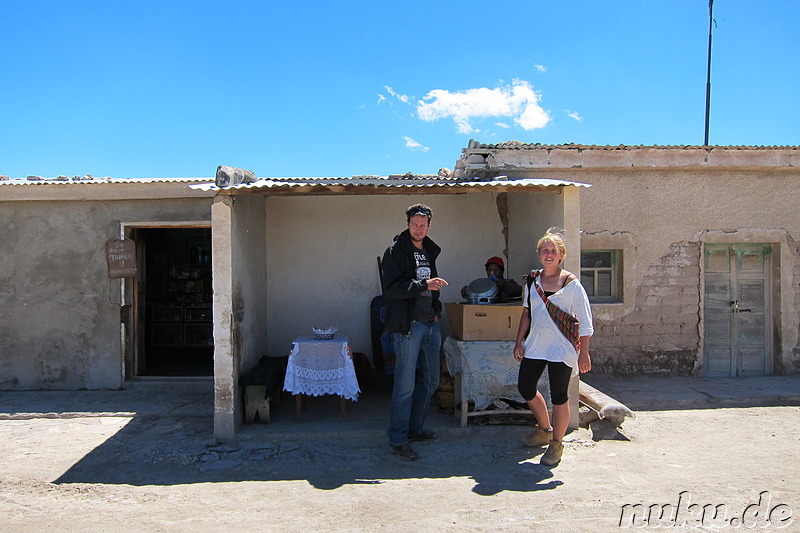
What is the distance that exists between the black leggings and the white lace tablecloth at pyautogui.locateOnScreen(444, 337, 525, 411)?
0.65 metres

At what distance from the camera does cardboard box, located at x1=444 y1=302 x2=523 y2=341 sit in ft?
17.5

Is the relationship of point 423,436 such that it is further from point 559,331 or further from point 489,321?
point 559,331

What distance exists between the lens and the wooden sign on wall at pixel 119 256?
7062mm

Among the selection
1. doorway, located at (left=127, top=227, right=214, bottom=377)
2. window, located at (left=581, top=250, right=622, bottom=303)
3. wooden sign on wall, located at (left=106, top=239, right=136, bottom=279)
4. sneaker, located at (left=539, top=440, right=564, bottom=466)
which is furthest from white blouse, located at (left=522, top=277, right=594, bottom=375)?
doorway, located at (left=127, top=227, right=214, bottom=377)

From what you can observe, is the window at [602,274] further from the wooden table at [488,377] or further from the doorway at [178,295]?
the doorway at [178,295]

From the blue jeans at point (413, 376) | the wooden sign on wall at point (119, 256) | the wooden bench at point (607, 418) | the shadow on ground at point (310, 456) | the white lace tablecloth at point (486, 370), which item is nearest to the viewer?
the shadow on ground at point (310, 456)

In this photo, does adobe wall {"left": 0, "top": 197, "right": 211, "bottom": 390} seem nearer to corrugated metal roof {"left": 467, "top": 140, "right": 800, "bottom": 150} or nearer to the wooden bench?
corrugated metal roof {"left": 467, "top": 140, "right": 800, "bottom": 150}

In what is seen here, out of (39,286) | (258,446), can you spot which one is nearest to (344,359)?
(258,446)

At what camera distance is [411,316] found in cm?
462

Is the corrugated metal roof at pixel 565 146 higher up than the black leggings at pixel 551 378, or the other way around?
the corrugated metal roof at pixel 565 146

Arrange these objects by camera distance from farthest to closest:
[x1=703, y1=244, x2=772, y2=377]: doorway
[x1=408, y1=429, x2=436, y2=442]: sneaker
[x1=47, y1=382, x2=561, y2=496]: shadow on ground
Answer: [x1=703, y1=244, x2=772, y2=377]: doorway < [x1=408, y1=429, x2=436, y2=442]: sneaker < [x1=47, y1=382, x2=561, y2=496]: shadow on ground

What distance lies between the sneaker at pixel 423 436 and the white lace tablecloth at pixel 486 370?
0.45m

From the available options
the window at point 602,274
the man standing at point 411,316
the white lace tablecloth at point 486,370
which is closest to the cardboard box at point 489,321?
the white lace tablecloth at point 486,370

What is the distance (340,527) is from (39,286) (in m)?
5.69
